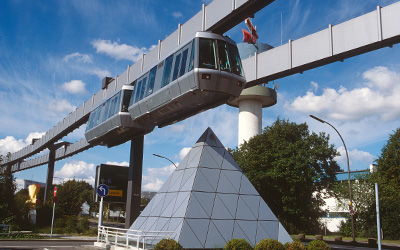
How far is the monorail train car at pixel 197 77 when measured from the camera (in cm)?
1914

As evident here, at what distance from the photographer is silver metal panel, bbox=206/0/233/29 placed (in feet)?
65.5

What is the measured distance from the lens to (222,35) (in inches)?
845

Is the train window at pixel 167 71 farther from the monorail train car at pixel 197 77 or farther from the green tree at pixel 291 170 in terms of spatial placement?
the green tree at pixel 291 170

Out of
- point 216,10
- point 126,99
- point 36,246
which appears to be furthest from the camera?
point 126,99

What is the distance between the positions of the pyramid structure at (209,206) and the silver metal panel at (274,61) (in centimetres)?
541

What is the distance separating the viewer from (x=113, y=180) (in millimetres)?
37750

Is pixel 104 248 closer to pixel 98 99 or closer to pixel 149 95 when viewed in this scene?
pixel 149 95

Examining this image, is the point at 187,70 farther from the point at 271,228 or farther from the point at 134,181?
the point at 134,181

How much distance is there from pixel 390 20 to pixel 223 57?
25.7 feet

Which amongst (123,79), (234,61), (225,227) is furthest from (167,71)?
(123,79)

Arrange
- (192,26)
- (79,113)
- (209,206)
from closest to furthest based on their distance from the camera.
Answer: (209,206) → (192,26) → (79,113)

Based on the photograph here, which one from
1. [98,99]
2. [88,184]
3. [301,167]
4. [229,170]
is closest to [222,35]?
[229,170]

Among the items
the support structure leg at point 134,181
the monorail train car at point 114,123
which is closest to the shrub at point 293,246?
the monorail train car at point 114,123

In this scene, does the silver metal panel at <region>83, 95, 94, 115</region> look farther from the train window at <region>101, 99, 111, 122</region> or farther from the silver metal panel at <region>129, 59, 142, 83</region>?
the silver metal panel at <region>129, 59, 142, 83</region>
